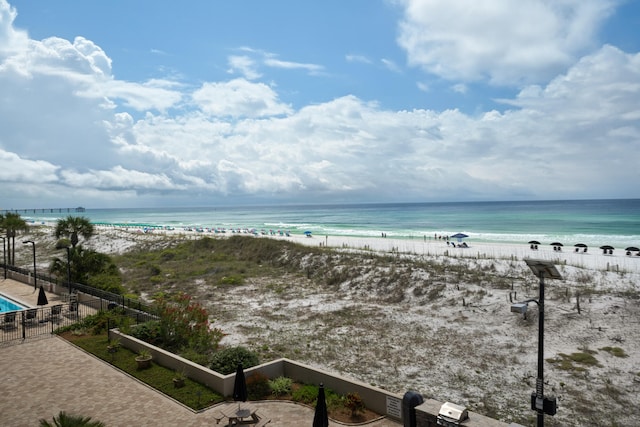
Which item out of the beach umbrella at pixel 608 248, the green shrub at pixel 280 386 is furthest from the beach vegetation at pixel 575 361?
the beach umbrella at pixel 608 248

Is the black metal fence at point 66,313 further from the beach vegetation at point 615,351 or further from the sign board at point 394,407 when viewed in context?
the beach vegetation at point 615,351

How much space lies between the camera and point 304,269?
3734 centimetres

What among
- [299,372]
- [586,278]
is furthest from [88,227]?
[586,278]

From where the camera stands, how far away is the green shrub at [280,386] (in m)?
12.3

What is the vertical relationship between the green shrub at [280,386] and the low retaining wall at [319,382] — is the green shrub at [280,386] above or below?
below

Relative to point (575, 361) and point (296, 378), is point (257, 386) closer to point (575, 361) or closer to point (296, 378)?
point (296, 378)

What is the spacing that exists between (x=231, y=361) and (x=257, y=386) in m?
1.62

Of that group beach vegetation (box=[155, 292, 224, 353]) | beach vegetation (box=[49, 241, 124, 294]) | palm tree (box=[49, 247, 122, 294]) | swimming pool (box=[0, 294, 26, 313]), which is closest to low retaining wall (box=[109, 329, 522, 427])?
beach vegetation (box=[155, 292, 224, 353])

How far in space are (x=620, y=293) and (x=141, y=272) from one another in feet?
115

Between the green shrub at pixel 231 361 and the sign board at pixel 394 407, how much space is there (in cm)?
493

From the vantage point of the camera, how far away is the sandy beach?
13.6 metres

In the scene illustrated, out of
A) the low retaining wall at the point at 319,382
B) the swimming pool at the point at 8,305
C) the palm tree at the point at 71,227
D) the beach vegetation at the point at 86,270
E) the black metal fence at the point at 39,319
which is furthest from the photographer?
the palm tree at the point at 71,227

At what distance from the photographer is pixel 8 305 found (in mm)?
25172

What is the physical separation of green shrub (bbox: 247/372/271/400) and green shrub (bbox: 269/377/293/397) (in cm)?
16
